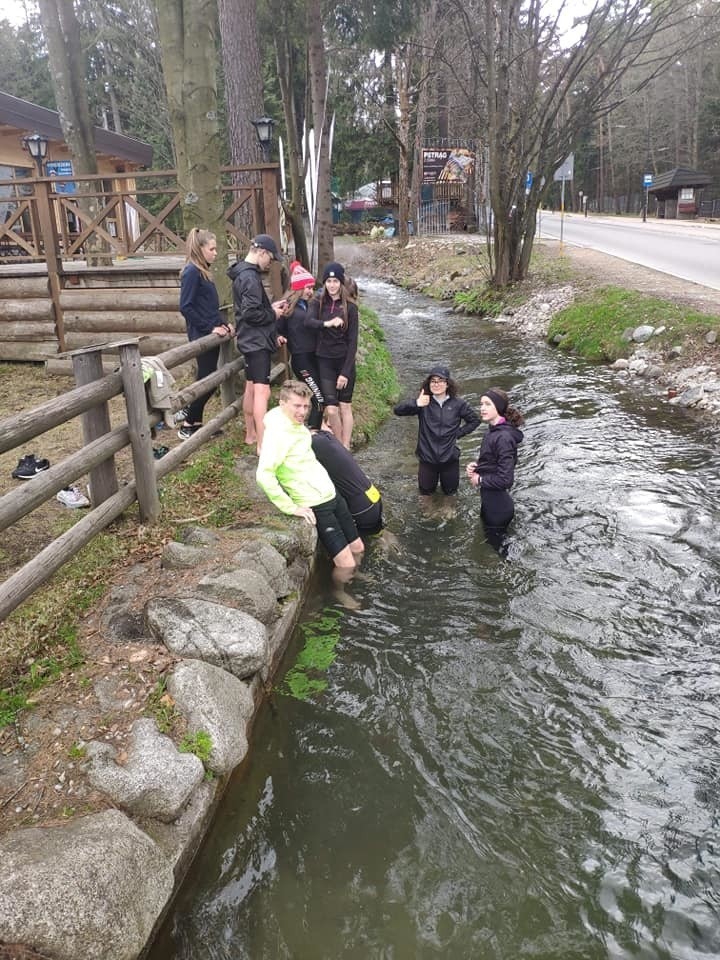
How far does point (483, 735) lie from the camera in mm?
4090

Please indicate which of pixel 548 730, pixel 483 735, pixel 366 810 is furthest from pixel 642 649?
pixel 366 810

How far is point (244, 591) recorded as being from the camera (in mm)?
4617

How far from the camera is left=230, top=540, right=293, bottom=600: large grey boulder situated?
4969 mm

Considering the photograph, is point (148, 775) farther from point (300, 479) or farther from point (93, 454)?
point (300, 479)

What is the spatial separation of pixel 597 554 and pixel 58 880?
464cm

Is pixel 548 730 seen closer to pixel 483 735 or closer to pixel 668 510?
pixel 483 735

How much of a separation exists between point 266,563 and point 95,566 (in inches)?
43.5

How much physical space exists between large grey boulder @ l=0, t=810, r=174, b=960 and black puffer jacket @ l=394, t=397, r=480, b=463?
4507 millimetres

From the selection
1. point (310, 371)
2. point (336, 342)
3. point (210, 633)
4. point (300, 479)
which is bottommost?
point (210, 633)

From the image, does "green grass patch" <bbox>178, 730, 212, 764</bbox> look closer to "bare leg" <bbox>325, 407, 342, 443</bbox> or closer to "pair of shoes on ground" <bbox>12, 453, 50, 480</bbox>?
"pair of shoes on ground" <bbox>12, 453, 50, 480</bbox>

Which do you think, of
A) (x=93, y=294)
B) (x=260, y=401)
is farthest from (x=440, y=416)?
(x=93, y=294)

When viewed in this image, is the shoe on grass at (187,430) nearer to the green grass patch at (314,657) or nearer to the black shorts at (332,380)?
the black shorts at (332,380)

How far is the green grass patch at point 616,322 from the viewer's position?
470 inches

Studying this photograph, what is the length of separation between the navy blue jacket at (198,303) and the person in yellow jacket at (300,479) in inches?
72.1
